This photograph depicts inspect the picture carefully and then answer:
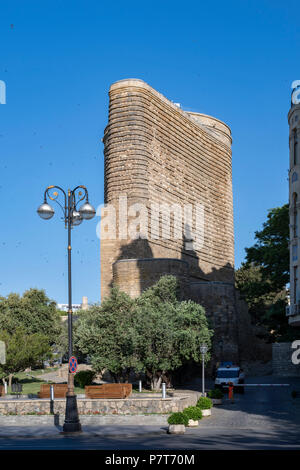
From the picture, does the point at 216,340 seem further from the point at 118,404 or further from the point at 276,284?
the point at 118,404

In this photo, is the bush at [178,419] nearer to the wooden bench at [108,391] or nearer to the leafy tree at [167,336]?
the wooden bench at [108,391]

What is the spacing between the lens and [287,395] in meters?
35.4

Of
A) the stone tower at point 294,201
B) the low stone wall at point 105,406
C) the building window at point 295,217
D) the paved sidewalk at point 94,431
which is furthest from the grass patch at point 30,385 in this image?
the building window at point 295,217

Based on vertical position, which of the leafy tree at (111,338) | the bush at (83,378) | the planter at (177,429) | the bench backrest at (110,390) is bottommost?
the bush at (83,378)

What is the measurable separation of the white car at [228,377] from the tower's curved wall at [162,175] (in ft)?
49.4

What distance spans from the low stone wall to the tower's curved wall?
2564cm

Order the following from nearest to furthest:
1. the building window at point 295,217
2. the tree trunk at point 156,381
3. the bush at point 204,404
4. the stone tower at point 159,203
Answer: the bush at point 204,404 → the building window at point 295,217 → the tree trunk at point 156,381 → the stone tower at point 159,203

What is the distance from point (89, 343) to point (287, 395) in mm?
12493

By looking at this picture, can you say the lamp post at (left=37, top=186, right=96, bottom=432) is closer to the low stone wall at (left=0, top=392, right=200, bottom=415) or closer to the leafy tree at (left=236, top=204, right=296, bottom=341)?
the low stone wall at (left=0, top=392, right=200, bottom=415)

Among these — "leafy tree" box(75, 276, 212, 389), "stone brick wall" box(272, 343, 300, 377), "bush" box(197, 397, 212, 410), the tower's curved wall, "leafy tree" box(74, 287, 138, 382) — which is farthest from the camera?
"stone brick wall" box(272, 343, 300, 377)

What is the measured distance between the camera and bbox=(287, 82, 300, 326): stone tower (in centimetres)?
3306

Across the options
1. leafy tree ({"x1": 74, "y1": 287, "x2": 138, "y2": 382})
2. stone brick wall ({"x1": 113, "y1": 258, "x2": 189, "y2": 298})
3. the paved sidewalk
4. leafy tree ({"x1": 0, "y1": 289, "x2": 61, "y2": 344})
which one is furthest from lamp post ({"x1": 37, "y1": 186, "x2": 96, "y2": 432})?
leafy tree ({"x1": 0, "y1": 289, "x2": 61, "y2": 344})

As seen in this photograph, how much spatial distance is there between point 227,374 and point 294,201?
12.2 meters

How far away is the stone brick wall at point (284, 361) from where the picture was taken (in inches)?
2075
